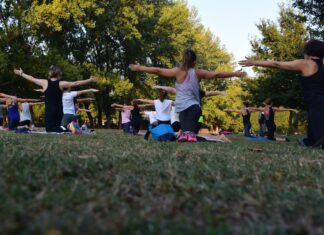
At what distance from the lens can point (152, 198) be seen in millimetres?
2477

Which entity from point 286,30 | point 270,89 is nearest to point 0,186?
point 270,89

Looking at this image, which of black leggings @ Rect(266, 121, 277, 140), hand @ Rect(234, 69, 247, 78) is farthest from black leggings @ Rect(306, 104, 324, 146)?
black leggings @ Rect(266, 121, 277, 140)

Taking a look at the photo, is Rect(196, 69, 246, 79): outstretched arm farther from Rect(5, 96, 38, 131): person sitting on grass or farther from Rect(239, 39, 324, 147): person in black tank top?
Rect(5, 96, 38, 131): person sitting on grass

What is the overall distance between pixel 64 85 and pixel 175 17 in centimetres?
3219

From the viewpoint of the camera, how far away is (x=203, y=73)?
978 cm

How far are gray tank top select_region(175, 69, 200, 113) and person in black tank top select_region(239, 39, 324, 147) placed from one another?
175cm

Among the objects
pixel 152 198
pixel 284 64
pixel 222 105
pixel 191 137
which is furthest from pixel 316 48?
pixel 222 105

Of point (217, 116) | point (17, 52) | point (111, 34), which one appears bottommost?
point (217, 116)

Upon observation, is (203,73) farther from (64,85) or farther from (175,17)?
(175,17)

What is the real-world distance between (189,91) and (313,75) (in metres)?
2.67

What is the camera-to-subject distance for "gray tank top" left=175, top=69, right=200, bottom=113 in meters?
9.82

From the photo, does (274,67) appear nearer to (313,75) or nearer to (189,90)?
(313,75)

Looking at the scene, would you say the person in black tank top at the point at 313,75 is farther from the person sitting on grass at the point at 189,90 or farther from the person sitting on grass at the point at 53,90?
the person sitting on grass at the point at 53,90

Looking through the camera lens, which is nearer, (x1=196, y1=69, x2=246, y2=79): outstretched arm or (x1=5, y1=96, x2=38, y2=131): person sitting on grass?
(x1=196, y1=69, x2=246, y2=79): outstretched arm
